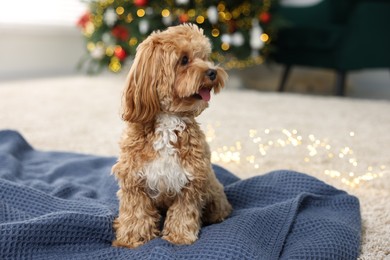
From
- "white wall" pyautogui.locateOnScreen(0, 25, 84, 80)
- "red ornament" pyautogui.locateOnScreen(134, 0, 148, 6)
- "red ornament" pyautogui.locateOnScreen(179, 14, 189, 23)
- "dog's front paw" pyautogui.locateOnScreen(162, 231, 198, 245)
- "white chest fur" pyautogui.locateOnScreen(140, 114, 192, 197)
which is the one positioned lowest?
"white wall" pyautogui.locateOnScreen(0, 25, 84, 80)

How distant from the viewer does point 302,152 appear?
2016 mm

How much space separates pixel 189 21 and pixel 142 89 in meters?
2.56

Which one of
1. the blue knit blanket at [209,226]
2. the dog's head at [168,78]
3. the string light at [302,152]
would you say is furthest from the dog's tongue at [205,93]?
the string light at [302,152]

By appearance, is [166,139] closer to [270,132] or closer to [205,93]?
[205,93]

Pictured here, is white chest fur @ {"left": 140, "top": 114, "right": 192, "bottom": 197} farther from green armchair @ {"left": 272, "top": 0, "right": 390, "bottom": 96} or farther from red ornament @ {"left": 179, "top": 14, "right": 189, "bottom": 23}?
green armchair @ {"left": 272, "top": 0, "right": 390, "bottom": 96}

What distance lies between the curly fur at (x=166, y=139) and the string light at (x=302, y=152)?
0.75m

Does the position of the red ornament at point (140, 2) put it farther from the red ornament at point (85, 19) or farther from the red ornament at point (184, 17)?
the red ornament at point (85, 19)

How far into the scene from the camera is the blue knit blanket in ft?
3.51

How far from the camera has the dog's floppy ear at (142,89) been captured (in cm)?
106

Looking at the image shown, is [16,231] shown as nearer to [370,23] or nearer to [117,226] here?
[117,226]

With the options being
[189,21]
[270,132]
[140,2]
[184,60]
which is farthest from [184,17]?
[184,60]

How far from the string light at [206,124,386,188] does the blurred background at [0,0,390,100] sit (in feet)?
5.76

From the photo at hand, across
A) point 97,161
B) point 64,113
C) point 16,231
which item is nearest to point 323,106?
point 64,113

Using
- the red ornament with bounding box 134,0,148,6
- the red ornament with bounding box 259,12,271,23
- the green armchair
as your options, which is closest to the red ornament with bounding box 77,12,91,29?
the red ornament with bounding box 134,0,148,6
